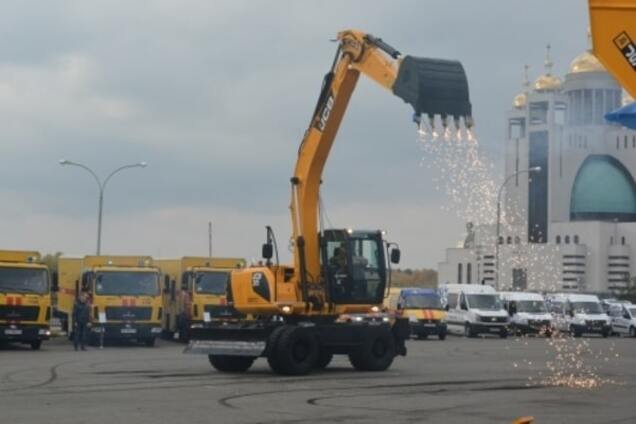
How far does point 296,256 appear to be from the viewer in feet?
85.1

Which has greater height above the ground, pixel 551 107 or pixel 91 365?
pixel 551 107

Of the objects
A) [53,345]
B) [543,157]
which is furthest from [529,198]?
[53,345]

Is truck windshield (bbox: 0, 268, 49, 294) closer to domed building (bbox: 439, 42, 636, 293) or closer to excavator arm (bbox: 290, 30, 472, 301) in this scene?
excavator arm (bbox: 290, 30, 472, 301)

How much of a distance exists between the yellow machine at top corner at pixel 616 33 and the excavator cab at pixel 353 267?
40.9 ft

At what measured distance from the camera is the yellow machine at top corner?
554 inches

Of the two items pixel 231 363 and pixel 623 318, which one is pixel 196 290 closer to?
pixel 231 363

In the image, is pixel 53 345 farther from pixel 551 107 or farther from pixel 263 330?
pixel 551 107

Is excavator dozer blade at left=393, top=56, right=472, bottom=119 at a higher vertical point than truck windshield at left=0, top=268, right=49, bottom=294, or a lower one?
higher

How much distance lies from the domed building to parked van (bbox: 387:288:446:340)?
53306 mm

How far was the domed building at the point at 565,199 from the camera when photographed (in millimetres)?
104438

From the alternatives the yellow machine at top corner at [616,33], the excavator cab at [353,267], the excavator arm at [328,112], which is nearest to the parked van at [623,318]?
the excavator cab at [353,267]

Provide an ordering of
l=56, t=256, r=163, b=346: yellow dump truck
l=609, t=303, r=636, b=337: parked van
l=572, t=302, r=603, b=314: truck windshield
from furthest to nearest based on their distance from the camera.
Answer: l=609, t=303, r=636, b=337: parked van < l=572, t=302, r=603, b=314: truck windshield < l=56, t=256, r=163, b=346: yellow dump truck

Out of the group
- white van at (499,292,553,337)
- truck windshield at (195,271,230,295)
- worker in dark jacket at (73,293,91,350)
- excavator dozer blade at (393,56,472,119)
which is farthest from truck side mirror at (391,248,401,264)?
white van at (499,292,553,337)

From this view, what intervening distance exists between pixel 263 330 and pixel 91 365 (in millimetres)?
5171
